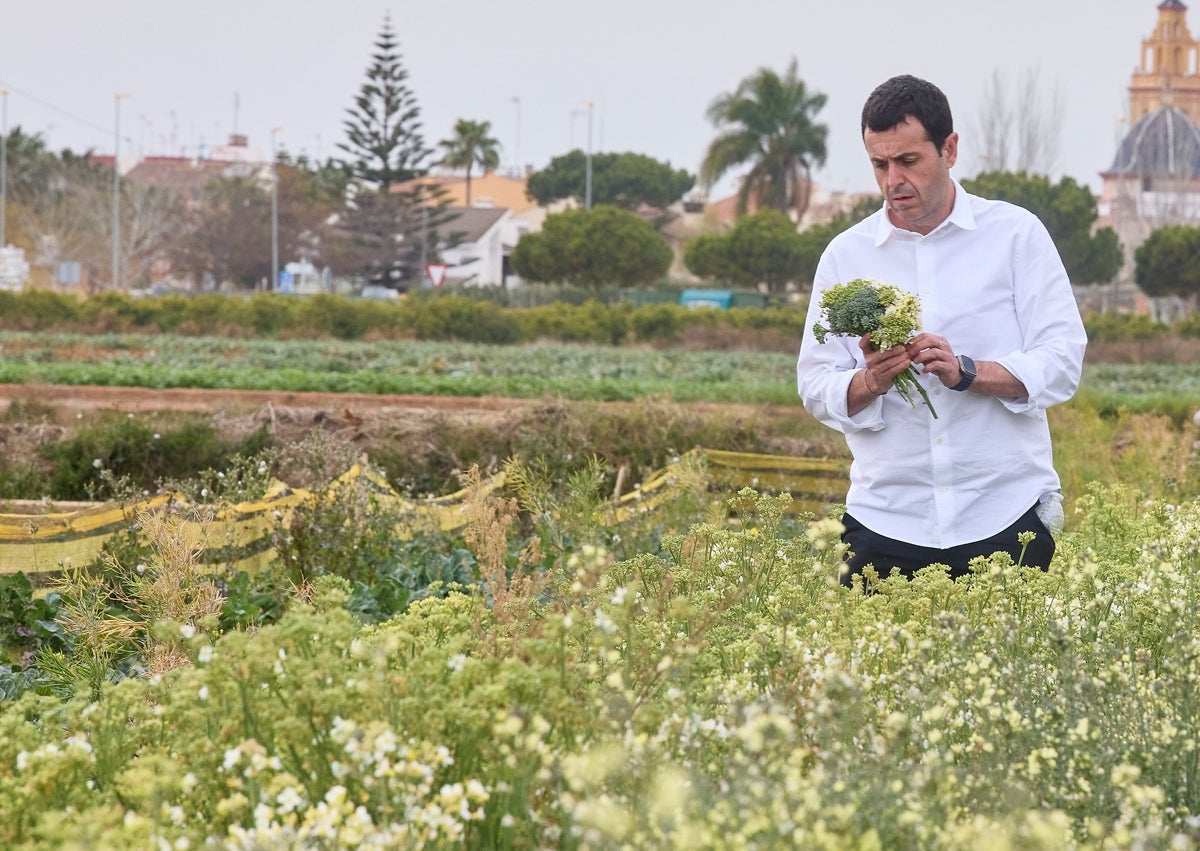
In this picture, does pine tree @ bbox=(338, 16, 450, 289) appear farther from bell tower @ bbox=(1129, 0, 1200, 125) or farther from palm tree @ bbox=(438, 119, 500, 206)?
bell tower @ bbox=(1129, 0, 1200, 125)

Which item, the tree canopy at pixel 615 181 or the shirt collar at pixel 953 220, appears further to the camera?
the tree canopy at pixel 615 181

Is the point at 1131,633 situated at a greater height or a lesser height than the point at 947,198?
lesser

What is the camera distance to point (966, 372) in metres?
3.47

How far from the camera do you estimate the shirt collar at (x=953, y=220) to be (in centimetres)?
371

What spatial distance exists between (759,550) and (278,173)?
7375cm

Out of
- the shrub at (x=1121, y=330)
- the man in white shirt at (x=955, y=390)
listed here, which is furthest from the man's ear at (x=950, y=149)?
the shrub at (x=1121, y=330)

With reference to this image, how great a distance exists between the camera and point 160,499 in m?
6.70

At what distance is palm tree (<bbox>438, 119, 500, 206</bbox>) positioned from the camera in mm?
89500

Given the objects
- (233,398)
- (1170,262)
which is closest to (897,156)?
(233,398)

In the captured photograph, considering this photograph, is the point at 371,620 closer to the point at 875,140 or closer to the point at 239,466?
the point at 239,466

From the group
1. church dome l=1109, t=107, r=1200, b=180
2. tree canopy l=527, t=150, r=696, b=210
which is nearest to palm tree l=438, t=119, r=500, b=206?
tree canopy l=527, t=150, r=696, b=210

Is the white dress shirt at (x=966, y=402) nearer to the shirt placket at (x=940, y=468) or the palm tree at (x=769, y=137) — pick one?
the shirt placket at (x=940, y=468)

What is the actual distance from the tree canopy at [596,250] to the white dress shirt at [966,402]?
4943 centimetres

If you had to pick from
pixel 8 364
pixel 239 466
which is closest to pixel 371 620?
pixel 239 466
